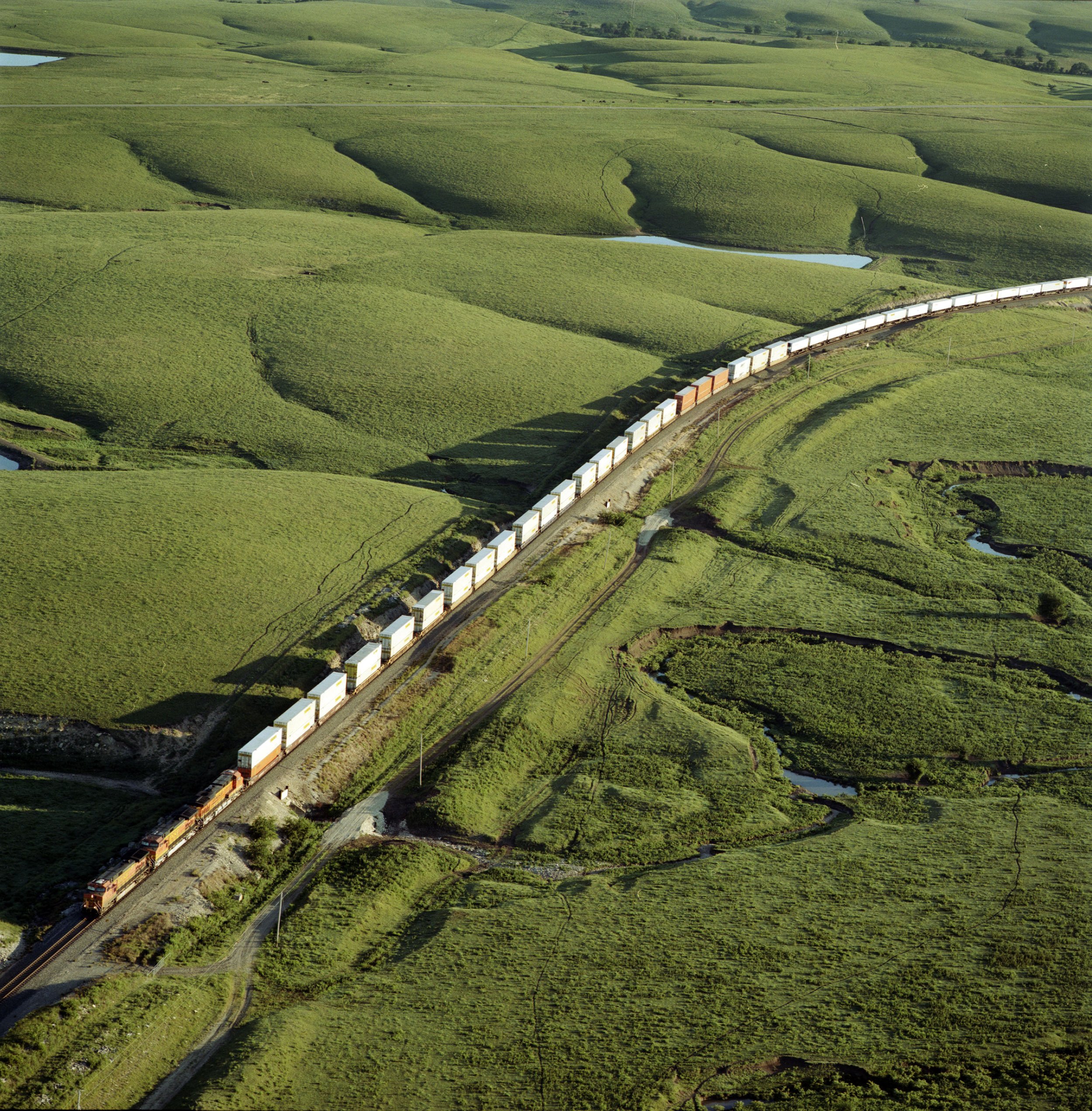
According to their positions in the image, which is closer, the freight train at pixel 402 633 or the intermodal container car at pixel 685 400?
the freight train at pixel 402 633

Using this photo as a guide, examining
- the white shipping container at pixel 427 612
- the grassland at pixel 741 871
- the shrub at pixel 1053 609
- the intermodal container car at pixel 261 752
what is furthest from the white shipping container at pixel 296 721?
the shrub at pixel 1053 609

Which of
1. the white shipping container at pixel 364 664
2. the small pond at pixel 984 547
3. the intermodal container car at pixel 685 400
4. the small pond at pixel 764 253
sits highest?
the small pond at pixel 764 253

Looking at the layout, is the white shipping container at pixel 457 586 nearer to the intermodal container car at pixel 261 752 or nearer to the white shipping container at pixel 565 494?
the white shipping container at pixel 565 494

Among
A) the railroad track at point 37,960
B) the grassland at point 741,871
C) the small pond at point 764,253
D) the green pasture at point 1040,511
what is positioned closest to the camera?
the grassland at point 741,871

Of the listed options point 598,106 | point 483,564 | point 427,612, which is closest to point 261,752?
point 427,612

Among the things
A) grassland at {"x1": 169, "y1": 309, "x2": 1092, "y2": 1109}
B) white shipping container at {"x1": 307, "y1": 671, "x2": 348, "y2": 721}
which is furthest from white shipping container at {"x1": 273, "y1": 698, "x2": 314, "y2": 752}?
grassland at {"x1": 169, "y1": 309, "x2": 1092, "y2": 1109}

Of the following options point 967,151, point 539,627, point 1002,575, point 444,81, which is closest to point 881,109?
point 967,151

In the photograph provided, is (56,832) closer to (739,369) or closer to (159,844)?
(159,844)

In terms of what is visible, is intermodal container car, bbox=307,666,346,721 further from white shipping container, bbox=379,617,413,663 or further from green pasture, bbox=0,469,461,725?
white shipping container, bbox=379,617,413,663
